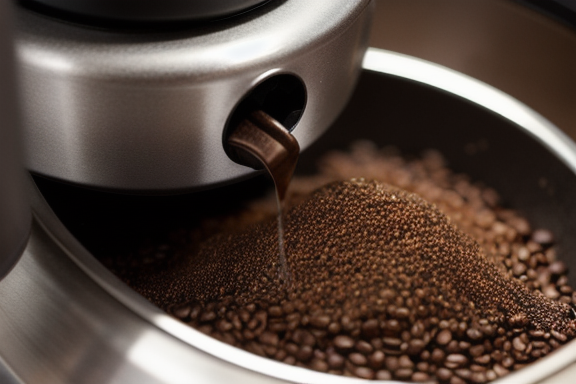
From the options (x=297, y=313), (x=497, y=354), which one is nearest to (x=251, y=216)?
(x=297, y=313)

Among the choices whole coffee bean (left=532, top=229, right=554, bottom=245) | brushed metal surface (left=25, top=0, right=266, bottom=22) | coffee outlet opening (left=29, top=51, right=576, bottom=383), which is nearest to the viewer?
brushed metal surface (left=25, top=0, right=266, bottom=22)

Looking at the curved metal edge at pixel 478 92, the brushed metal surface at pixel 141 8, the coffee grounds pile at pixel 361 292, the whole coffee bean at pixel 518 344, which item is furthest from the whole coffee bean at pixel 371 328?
the brushed metal surface at pixel 141 8

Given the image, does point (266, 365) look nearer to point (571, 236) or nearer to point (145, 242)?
point (145, 242)

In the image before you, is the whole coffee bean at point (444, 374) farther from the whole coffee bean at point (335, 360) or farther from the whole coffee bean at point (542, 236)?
the whole coffee bean at point (542, 236)

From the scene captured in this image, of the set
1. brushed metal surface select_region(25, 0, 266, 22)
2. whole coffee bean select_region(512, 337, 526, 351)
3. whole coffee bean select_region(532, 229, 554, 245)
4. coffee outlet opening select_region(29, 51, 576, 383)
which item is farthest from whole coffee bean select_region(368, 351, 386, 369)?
brushed metal surface select_region(25, 0, 266, 22)

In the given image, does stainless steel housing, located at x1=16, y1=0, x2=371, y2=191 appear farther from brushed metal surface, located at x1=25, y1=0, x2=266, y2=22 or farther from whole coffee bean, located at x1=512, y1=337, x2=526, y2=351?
whole coffee bean, located at x1=512, y1=337, x2=526, y2=351
